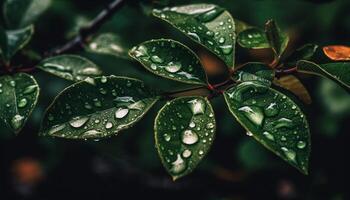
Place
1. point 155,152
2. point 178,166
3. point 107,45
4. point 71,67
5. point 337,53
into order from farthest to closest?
point 155,152, point 107,45, point 71,67, point 337,53, point 178,166

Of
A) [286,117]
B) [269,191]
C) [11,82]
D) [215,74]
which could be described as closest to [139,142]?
[215,74]

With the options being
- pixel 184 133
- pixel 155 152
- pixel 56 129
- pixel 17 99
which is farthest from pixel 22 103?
pixel 155 152

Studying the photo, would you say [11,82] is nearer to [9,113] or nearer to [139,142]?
[9,113]

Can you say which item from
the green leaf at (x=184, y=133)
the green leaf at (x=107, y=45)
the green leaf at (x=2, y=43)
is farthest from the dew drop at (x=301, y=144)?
the green leaf at (x=2, y=43)

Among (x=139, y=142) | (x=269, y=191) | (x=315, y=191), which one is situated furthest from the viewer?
(x=139, y=142)

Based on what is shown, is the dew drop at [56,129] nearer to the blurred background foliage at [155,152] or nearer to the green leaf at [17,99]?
the green leaf at [17,99]

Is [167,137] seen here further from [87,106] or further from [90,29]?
[90,29]
